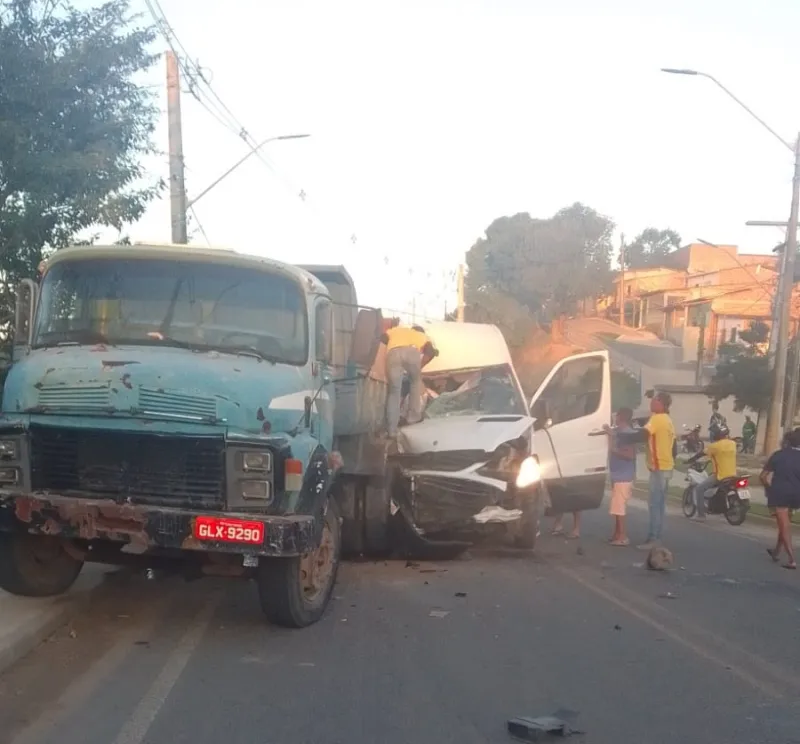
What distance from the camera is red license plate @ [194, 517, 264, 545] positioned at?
22.6 ft

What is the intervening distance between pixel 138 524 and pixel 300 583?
1373 mm

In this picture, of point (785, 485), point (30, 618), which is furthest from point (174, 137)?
point (30, 618)

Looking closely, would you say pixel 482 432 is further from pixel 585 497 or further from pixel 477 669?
pixel 477 669

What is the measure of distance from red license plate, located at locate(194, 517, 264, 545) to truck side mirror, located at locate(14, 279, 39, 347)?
2254mm

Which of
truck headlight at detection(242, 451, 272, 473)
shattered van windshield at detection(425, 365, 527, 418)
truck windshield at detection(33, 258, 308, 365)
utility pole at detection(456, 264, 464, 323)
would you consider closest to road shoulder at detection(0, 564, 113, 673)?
truck headlight at detection(242, 451, 272, 473)

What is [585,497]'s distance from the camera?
42.4ft

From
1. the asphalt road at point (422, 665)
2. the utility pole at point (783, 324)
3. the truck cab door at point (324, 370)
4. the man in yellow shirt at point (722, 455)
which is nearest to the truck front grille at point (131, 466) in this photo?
the asphalt road at point (422, 665)

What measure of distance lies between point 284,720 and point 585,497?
26.0ft

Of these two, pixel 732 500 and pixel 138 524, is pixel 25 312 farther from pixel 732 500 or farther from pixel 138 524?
pixel 732 500

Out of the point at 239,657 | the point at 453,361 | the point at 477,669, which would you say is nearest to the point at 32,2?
the point at 453,361

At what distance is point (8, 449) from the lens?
7211 mm

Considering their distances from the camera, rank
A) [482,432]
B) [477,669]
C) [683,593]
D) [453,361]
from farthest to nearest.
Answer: [453,361], [482,432], [683,593], [477,669]

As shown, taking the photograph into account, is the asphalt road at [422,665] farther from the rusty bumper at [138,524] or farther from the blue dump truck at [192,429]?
the rusty bumper at [138,524]

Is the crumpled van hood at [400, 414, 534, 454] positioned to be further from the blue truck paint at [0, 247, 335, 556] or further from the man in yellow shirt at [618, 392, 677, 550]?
the blue truck paint at [0, 247, 335, 556]
